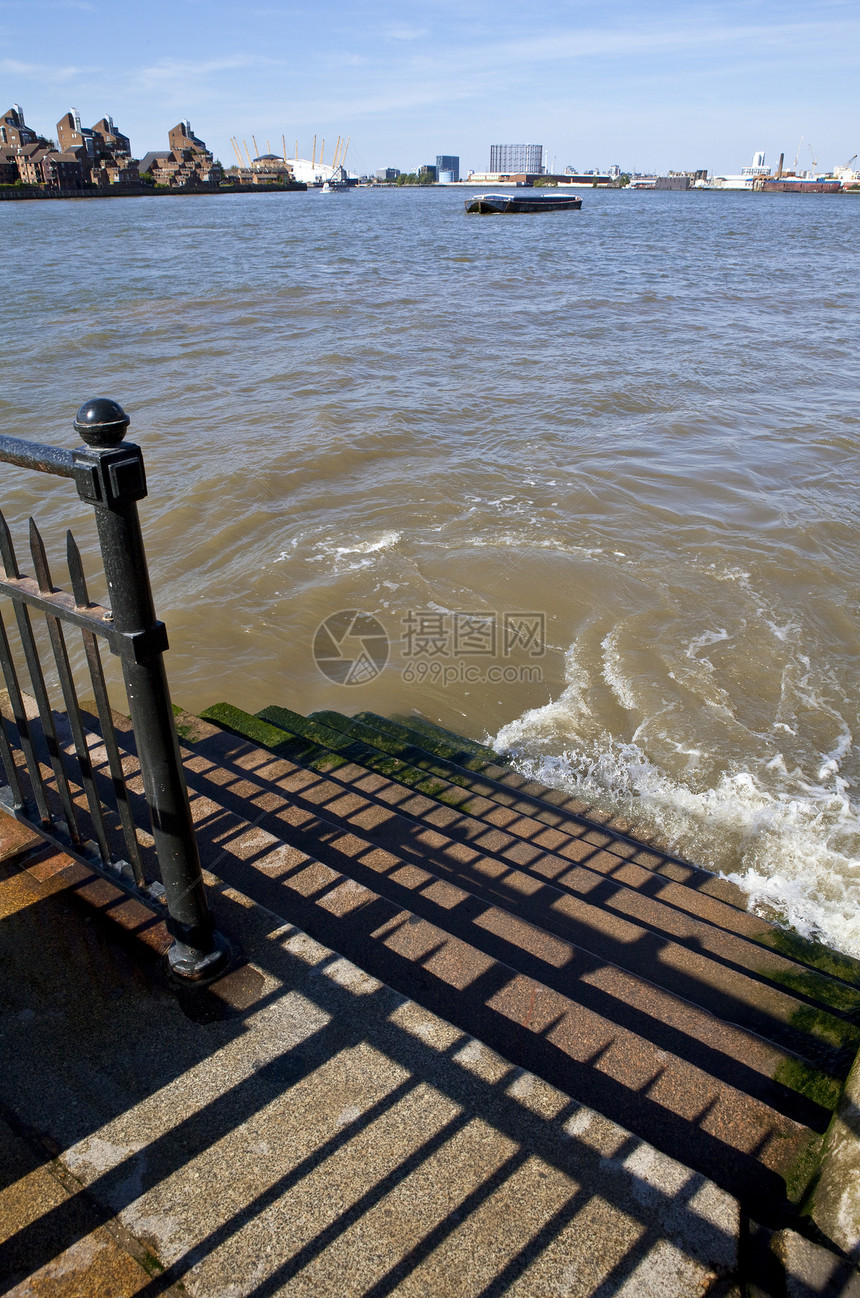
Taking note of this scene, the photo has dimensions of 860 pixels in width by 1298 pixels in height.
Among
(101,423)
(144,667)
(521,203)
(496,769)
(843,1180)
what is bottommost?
(496,769)

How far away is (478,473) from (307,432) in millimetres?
3667

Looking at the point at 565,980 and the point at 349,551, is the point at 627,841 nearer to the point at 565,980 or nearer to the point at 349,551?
the point at 565,980

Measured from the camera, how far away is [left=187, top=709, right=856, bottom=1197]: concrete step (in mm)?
2285

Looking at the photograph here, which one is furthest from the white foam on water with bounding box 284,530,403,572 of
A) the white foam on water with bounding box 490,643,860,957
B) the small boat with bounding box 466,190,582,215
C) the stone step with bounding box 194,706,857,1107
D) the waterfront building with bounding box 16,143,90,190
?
the waterfront building with bounding box 16,143,90,190

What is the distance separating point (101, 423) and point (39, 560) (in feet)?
1.63

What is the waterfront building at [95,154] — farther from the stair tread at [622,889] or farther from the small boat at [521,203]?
the stair tread at [622,889]

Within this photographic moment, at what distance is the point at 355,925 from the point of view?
107 inches

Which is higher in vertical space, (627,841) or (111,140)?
(111,140)

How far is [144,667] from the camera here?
2.02 metres

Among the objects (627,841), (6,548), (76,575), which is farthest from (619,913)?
(6,548)

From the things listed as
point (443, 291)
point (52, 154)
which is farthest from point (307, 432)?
point (52, 154)

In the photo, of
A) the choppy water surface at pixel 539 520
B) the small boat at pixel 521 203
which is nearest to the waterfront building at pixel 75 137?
the small boat at pixel 521 203

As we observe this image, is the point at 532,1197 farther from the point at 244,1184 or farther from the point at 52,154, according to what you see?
the point at 52,154

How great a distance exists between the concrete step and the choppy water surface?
1757 millimetres
